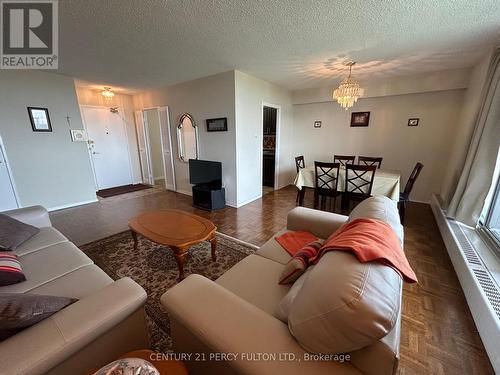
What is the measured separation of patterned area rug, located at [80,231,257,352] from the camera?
1.80 metres

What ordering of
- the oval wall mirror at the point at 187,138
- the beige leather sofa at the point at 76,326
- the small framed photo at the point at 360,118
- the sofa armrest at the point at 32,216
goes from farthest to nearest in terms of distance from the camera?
the small framed photo at the point at 360,118 → the oval wall mirror at the point at 187,138 → the sofa armrest at the point at 32,216 → the beige leather sofa at the point at 76,326

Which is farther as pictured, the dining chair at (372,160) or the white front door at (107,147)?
the white front door at (107,147)

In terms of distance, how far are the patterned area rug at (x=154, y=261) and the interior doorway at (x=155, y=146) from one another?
2592mm

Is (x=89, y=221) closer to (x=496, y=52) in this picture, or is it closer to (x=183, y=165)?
(x=183, y=165)

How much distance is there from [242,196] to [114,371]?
3.43 m

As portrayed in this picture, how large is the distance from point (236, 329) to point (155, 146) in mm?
6281

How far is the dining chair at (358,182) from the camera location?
121 inches

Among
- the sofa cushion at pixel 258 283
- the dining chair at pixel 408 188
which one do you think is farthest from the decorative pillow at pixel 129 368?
the dining chair at pixel 408 188

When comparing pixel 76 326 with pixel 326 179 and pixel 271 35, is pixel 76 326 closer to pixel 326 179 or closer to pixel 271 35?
pixel 271 35

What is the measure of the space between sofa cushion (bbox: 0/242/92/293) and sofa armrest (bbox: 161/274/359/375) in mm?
980

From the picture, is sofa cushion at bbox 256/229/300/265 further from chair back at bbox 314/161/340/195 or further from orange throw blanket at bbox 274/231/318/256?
chair back at bbox 314/161/340/195

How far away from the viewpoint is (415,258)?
2.31 m

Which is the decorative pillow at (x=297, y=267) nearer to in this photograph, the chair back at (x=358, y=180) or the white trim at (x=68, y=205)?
the chair back at (x=358, y=180)

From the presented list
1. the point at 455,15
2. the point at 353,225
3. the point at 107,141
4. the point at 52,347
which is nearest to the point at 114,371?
the point at 52,347
